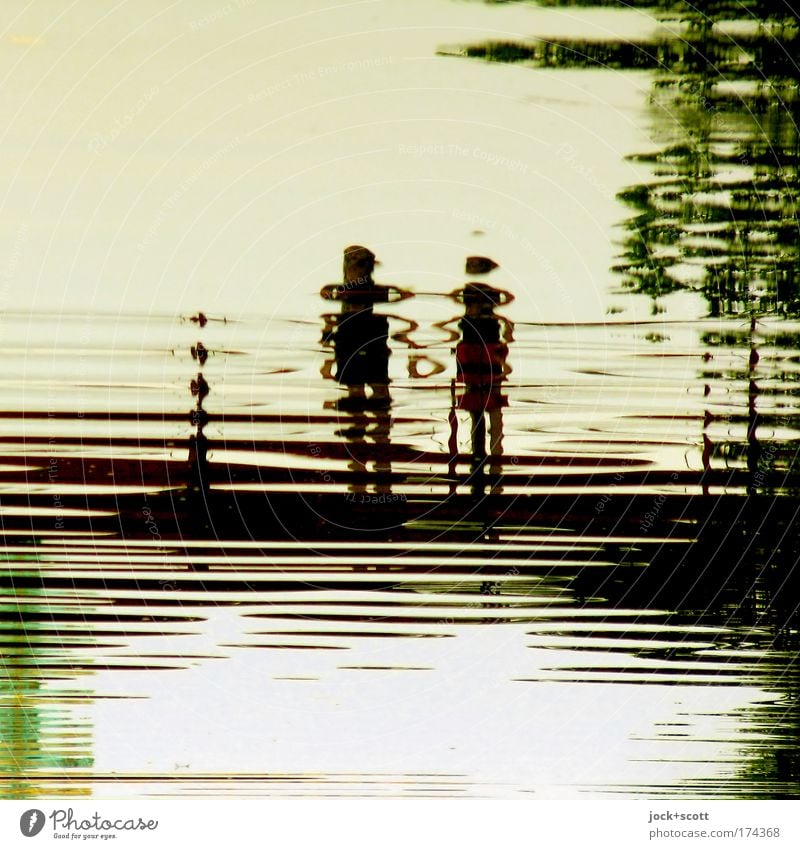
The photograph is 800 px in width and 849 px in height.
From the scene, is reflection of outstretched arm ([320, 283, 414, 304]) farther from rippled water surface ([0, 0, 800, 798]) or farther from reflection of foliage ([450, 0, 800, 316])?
reflection of foliage ([450, 0, 800, 316])

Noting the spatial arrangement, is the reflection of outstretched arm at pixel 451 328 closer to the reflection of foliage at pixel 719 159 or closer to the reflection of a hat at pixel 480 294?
the reflection of a hat at pixel 480 294

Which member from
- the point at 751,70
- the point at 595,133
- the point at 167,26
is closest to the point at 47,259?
the point at 167,26

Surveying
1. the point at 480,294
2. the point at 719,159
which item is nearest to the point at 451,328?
the point at 480,294

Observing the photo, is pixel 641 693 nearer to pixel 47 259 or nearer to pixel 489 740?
pixel 489 740

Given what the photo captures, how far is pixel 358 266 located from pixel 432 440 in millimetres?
228

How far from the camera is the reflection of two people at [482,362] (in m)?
1.21

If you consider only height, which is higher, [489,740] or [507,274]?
[507,274]

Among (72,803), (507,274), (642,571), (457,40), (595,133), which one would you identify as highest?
(457,40)

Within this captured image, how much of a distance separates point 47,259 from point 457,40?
1.81 feet

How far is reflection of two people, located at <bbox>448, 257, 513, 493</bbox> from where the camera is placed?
1208mm

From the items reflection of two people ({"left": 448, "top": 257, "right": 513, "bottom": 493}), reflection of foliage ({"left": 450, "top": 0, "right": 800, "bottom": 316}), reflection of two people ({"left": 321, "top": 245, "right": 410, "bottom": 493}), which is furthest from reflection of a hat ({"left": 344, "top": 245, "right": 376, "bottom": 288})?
reflection of foliage ({"left": 450, "top": 0, "right": 800, "bottom": 316})

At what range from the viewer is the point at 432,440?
4.00 feet

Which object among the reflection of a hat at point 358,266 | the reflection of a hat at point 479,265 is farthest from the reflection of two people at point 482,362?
the reflection of a hat at point 358,266

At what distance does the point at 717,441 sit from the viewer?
1236 millimetres
